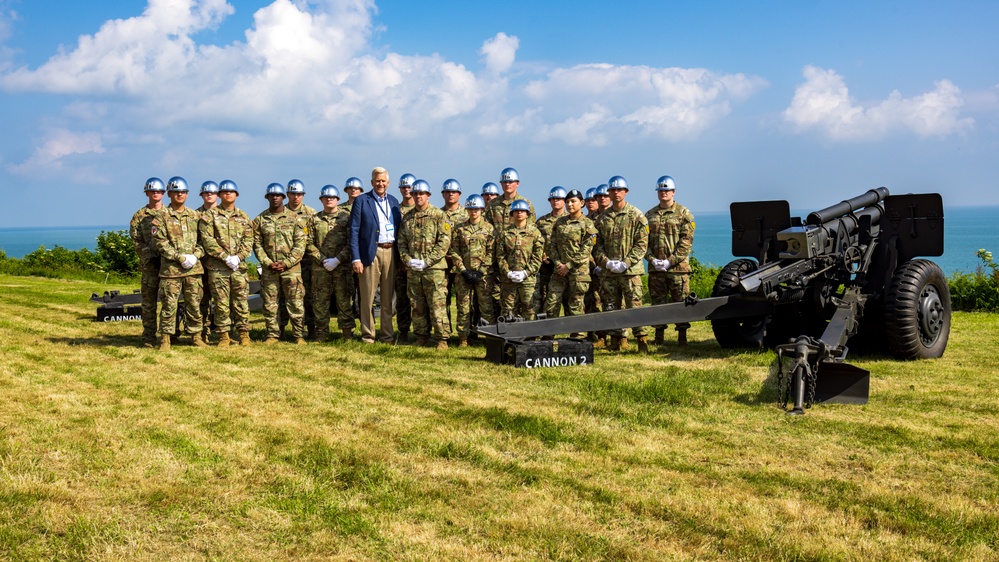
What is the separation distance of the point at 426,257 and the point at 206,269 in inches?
97.1

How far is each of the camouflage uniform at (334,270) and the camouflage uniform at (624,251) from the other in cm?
296

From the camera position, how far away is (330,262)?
1002cm

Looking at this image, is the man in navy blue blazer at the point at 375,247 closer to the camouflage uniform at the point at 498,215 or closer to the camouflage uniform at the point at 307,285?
the camouflage uniform at the point at 307,285

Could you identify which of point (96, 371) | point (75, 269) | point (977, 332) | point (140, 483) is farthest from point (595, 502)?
point (75, 269)

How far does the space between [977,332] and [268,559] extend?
10042 mm

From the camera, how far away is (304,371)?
8156 mm

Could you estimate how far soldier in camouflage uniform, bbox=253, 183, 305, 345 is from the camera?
32.4 feet

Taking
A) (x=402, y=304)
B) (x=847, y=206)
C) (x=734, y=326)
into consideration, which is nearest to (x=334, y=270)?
(x=402, y=304)

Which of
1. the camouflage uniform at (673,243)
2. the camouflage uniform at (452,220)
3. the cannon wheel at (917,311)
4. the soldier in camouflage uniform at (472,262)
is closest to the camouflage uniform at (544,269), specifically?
the soldier in camouflage uniform at (472,262)

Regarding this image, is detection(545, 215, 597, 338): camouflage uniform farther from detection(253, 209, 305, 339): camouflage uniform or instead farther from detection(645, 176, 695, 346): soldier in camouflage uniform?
detection(253, 209, 305, 339): camouflage uniform

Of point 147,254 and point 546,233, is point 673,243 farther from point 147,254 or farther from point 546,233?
point 147,254

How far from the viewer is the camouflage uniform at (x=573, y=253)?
9453 millimetres

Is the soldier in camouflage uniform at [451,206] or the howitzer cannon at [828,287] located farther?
the soldier in camouflage uniform at [451,206]

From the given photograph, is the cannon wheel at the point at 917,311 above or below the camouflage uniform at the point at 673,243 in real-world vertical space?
below
